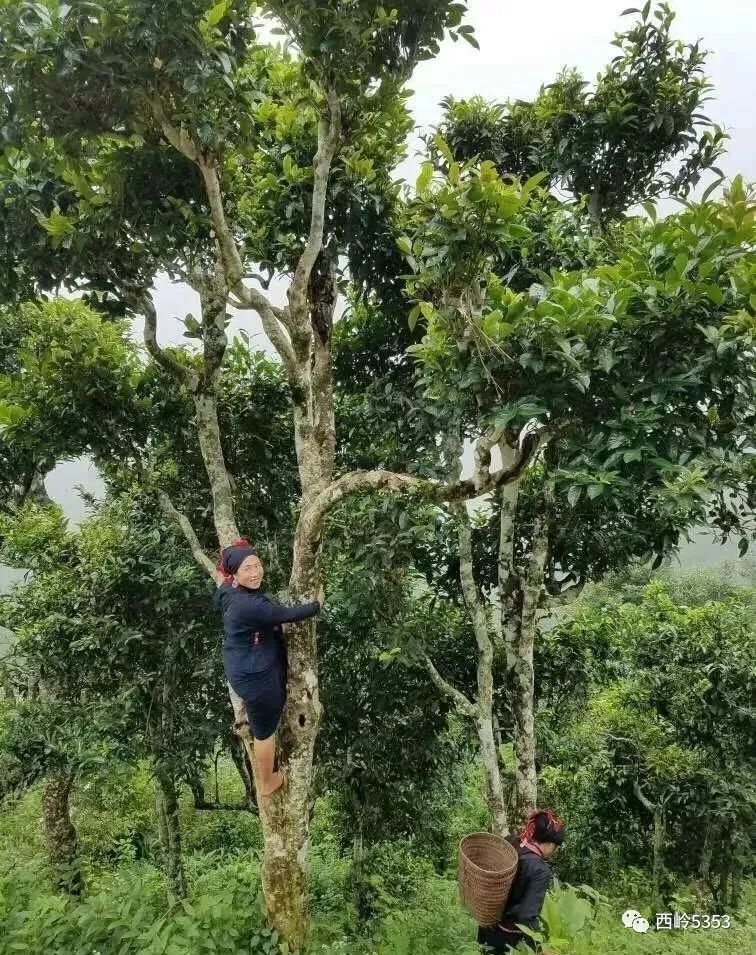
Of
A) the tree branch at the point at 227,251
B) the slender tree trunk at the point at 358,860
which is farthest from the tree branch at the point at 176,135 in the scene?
the slender tree trunk at the point at 358,860

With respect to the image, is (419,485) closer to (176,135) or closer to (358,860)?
(176,135)

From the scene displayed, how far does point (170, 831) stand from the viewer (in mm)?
6824

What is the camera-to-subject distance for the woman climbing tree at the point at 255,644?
3811 millimetres

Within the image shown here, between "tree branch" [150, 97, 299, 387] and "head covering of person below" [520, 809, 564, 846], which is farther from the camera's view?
"tree branch" [150, 97, 299, 387]

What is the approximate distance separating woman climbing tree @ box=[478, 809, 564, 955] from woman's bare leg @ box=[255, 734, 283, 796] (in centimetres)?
151

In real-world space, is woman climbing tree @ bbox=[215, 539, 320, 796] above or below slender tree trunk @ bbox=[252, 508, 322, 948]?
above

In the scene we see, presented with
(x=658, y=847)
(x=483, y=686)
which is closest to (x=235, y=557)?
(x=483, y=686)

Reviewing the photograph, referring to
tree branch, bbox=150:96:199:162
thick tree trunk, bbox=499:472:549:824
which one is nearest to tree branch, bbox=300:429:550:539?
thick tree trunk, bbox=499:472:549:824

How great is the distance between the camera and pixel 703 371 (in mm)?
3061

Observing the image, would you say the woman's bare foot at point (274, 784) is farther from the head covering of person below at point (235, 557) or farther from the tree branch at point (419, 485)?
the tree branch at point (419, 485)

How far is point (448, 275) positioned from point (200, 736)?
4.93m

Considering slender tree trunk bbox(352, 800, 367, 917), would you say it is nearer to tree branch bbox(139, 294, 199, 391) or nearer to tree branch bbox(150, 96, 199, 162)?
tree branch bbox(139, 294, 199, 391)

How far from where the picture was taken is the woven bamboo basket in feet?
11.6

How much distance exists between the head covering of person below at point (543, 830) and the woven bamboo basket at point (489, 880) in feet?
0.43
